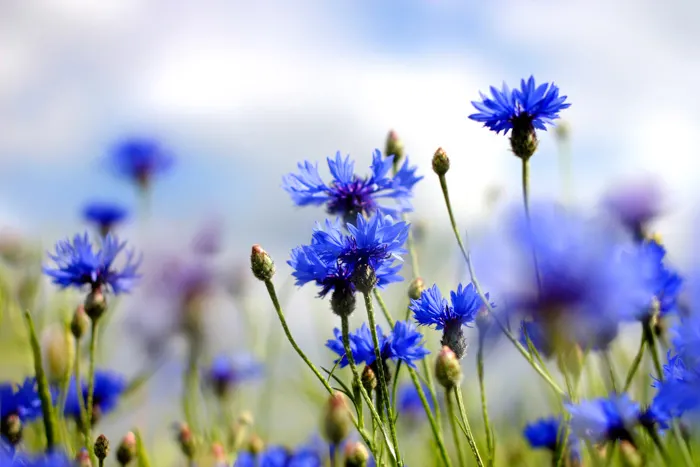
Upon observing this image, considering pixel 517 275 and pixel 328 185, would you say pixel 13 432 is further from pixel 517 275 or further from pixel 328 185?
pixel 517 275

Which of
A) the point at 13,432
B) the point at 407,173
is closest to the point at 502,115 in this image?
the point at 407,173

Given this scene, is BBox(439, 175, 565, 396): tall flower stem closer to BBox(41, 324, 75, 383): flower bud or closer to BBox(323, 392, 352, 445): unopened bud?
BBox(323, 392, 352, 445): unopened bud

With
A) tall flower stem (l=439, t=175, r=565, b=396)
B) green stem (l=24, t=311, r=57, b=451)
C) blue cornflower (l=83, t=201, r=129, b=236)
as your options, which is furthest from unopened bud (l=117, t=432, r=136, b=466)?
blue cornflower (l=83, t=201, r=129, b=236)

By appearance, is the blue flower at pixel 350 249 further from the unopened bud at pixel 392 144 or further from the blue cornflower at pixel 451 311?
the unopened bud at pixel 392 144

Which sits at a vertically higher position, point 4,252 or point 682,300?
point 4,252

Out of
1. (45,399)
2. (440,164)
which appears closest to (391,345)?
(440,164)
